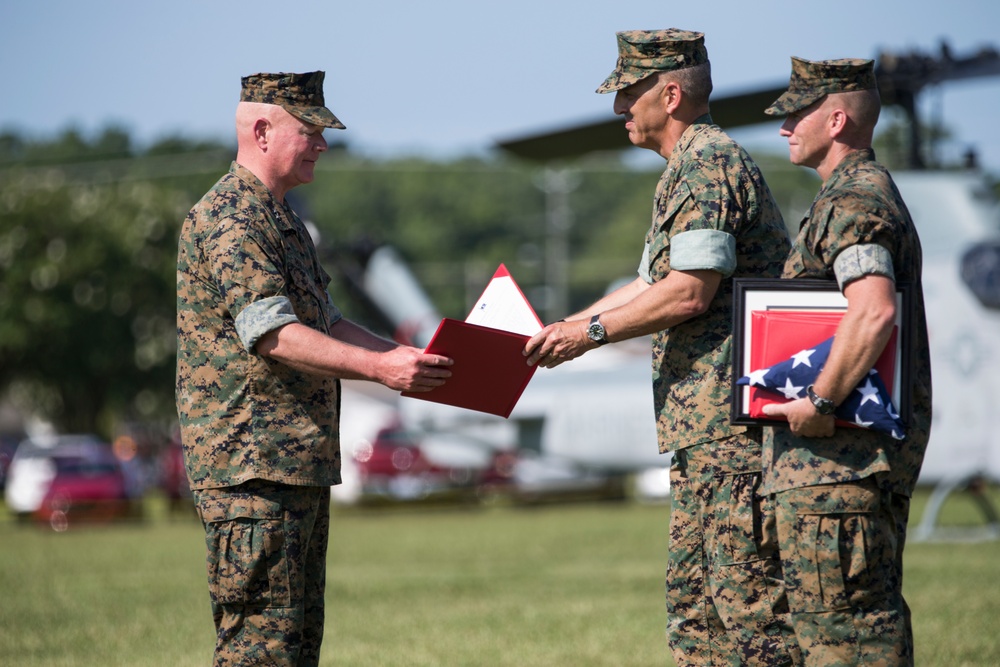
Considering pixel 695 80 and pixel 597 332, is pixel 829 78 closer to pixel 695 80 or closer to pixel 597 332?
pixel 695 80

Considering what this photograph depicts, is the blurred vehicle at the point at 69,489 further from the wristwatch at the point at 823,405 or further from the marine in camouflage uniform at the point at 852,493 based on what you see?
the wristwatch at the point at 823,405

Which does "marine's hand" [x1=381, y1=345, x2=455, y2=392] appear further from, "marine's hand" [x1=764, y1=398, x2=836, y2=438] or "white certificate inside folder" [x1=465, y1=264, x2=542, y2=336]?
"marine's hand" [x1=764, y1=398, x2=836, y2=438]

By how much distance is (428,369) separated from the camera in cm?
419

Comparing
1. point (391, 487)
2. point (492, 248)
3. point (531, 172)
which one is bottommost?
point (391, 487)

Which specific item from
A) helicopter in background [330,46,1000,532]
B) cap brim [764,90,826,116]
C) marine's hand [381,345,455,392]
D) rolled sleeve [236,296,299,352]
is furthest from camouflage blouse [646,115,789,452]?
helicopter in background [330,46,1000,532]

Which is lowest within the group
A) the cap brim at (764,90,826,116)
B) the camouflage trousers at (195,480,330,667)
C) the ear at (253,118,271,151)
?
the camouflage trousers at (195,480,330,667)

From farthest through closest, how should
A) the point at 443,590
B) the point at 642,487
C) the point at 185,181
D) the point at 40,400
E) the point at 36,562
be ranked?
the point at 185,181
the point at 40,400
the point at 642,487
the point at 36,562
the point at 443,590

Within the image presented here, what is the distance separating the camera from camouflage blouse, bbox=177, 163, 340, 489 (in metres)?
4.19

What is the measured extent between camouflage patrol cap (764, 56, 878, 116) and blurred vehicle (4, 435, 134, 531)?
861 inches

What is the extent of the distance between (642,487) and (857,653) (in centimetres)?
2394

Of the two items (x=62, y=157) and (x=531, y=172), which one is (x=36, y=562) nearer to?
(x=62, y=157)

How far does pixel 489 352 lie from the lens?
4.36 m

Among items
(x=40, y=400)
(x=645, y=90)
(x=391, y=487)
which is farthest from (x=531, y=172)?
(x=645, y=90)

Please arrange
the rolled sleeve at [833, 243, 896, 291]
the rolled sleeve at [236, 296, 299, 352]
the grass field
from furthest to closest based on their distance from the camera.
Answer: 1. the grass field
2. the rolled sleeve at [236, 296, 299, 352]
3. the rolled sleeve at [833, 243, 896, 291]
